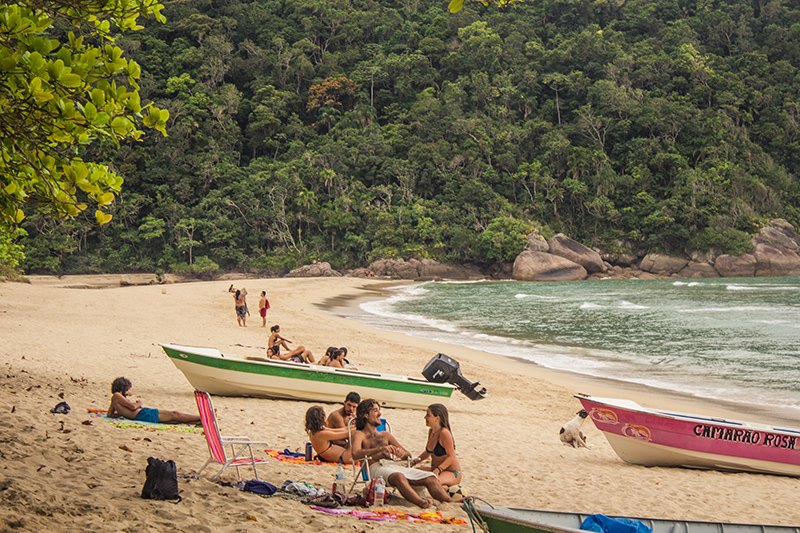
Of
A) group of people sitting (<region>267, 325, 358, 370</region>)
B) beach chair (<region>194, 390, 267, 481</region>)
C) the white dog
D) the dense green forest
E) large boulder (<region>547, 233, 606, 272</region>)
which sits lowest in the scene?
the white dog

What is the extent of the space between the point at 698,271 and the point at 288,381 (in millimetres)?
47260

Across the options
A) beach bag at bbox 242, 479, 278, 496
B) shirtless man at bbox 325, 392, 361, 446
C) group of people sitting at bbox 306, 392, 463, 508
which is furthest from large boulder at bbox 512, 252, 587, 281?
beach bag at bbox 242, 479, 278, 496

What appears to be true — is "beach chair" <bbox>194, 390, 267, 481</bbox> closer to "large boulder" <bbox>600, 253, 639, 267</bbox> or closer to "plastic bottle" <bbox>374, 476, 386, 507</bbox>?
"plastic bottle" <bbox>374, 476, 386, 507</bbox>

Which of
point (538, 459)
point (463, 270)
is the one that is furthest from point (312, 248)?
point (538, 459)

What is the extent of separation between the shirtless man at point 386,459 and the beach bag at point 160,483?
5.30ft

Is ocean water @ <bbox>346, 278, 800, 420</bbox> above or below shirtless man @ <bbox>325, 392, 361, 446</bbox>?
below

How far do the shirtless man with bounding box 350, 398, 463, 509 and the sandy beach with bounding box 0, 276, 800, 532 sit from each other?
12cm

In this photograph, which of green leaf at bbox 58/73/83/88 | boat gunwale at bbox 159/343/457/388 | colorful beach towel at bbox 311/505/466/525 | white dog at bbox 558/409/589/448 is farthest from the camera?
boat gunwale at bbox 159/343/457/388

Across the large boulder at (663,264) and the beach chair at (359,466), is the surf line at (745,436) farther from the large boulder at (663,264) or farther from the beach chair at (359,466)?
the large boulder at (663,264)

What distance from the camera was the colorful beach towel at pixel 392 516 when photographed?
11.9 feet

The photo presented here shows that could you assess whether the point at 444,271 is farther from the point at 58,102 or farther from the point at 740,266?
the point at 58,102

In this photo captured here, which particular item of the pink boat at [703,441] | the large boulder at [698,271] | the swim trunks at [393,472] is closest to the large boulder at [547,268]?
the large boulder at [698,271]

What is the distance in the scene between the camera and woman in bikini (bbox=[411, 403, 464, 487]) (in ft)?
14.8

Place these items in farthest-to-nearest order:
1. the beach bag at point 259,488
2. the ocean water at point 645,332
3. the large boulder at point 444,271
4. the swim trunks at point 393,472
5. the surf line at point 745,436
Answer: the large boulder at point 444,271 < the ocean water at point 645,332 < the surf line at point 745,436 < the swim trunks at point 393,472 < the beach bag at point 259,488
